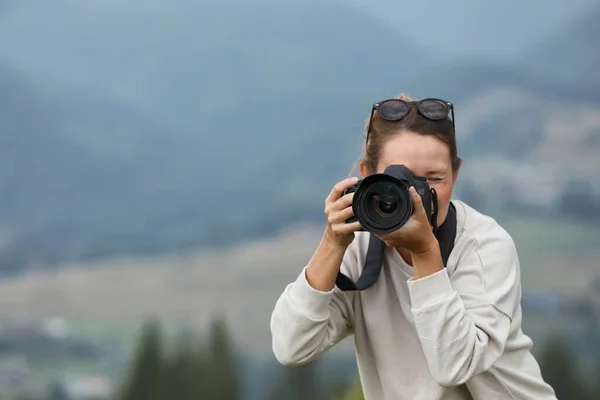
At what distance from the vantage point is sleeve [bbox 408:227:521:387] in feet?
4.72

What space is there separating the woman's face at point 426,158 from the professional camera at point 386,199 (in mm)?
80

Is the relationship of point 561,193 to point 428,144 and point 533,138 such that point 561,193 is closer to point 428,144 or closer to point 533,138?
point 533,138

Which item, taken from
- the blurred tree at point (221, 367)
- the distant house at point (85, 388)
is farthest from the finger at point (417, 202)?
the distant house at point (85, 388)

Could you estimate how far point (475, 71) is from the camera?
393 cm

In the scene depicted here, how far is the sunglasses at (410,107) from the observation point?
62.4 inches

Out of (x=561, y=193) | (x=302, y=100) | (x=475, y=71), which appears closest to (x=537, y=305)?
(x=561, y=193)

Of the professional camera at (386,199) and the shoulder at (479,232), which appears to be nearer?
the professional camera at (386,199)

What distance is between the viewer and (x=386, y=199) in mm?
1409

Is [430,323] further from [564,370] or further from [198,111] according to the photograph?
[198,111]

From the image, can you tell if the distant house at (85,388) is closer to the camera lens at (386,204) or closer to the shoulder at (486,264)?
the shoulder at (486,264)

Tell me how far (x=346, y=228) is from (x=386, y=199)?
0.35 feet

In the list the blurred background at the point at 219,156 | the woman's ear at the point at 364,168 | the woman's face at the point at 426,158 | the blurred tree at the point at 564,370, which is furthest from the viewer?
the blurred background at the point at 219,156

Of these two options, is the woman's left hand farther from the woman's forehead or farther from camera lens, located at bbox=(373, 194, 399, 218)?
the woman's forehead

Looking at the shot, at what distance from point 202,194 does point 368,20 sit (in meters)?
1.06
